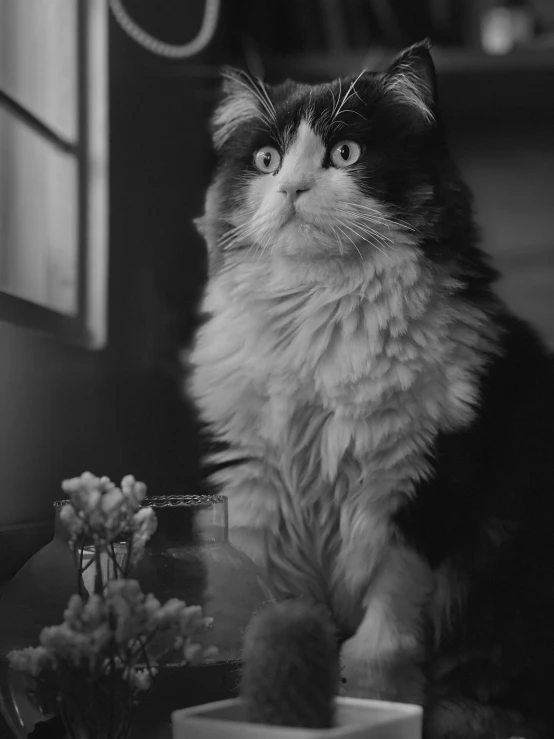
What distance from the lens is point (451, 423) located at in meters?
1.12

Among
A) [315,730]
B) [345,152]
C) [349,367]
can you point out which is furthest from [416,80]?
[315,730]

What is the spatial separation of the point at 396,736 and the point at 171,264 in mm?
961

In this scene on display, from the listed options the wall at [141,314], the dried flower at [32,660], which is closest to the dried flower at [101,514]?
the dried flower at [32,660]

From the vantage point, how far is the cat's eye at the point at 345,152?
3.85 ft

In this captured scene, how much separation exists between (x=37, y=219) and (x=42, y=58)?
0.25 metres

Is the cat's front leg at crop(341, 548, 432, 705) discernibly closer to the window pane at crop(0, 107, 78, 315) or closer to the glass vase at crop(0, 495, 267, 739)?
the glass vase at crop(0, 495, 267, 739)

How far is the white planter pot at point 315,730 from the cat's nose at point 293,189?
1.93 ft

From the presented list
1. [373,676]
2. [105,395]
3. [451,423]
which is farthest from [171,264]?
[373,676]

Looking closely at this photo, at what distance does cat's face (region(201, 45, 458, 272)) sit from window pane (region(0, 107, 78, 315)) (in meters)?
0.33

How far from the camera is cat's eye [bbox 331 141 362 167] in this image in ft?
3.85

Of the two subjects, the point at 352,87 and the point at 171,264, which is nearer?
the point at 352,87

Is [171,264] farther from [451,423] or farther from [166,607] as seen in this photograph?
[166,607]

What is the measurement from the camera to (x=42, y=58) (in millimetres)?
1408

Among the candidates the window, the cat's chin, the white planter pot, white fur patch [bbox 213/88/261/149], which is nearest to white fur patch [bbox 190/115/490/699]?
the cat's chin
